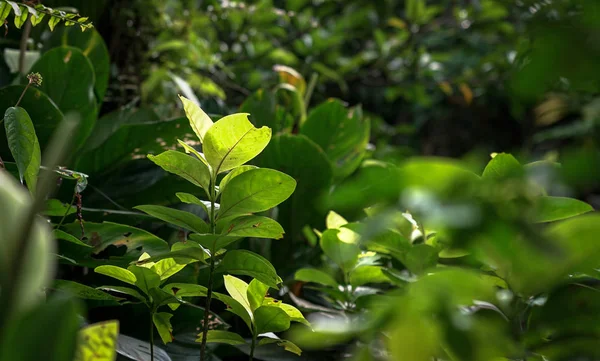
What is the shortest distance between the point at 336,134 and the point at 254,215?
23.1 inches

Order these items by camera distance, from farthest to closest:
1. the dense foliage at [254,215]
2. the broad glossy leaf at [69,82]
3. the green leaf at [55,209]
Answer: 1. the broad glossy leaf at [69,82]
2. the green leaf at [55,209]
3. the dense foliage at [254,215]

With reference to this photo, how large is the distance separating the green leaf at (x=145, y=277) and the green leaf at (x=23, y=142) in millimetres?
117

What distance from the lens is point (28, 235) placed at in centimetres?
24

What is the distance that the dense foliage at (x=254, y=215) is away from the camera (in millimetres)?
252

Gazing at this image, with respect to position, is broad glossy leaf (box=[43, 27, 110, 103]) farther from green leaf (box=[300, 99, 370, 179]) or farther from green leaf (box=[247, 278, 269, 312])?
green leaf (box=[247, 278, 269, 312])

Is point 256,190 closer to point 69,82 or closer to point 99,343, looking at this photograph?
point 99,343

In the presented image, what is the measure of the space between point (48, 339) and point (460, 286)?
0.64ft

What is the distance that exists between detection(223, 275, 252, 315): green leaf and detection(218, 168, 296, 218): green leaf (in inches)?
2.8

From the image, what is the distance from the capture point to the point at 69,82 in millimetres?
885

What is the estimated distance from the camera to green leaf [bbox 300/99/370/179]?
1.07 metres

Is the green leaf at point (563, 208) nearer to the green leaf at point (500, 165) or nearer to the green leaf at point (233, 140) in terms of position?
the green leaf at point (500, 165)

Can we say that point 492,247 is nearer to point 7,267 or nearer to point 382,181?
point 382,181

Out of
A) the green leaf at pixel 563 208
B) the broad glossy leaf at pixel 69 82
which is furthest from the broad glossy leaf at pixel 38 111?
the green leaf at pixel 563 208

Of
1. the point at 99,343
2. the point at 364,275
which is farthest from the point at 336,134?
the point at 99,343
